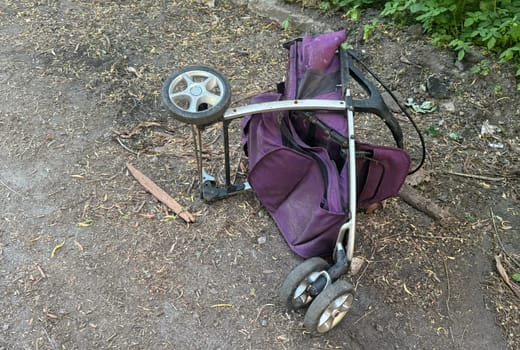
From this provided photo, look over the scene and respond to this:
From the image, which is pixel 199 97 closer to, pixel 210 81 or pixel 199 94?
pixel 199 94

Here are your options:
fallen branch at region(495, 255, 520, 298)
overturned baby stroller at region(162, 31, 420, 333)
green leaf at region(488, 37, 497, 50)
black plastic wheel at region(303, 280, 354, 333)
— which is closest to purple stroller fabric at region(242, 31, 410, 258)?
overturned baby stroller at region(162, 31, 420, 333)

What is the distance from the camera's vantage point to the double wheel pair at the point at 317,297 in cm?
213

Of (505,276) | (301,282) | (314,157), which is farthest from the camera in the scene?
(505,276)

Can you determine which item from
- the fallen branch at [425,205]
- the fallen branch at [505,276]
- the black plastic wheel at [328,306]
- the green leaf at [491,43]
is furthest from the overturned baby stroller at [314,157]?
the green leaf at [491,43]

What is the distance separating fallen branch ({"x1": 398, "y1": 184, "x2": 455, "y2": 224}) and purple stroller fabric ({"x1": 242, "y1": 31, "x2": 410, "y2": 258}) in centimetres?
32

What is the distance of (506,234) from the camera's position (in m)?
2.86

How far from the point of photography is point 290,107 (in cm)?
A: 246

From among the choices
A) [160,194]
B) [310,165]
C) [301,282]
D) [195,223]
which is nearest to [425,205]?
[310,165]

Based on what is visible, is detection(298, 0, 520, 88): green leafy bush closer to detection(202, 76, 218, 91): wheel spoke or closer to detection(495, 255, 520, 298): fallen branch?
detection(495, 255, 520, 298): fallen branch

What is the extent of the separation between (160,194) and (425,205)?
4.88 feet

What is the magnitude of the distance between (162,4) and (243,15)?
74cm

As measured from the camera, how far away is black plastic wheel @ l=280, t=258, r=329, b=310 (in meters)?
2.26

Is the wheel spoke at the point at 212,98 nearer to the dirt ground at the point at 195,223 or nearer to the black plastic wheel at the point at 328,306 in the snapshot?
the dirt ground at the point at 195,223

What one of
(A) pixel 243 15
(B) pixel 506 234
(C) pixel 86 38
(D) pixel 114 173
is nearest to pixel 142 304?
(D) pixel 114 173
